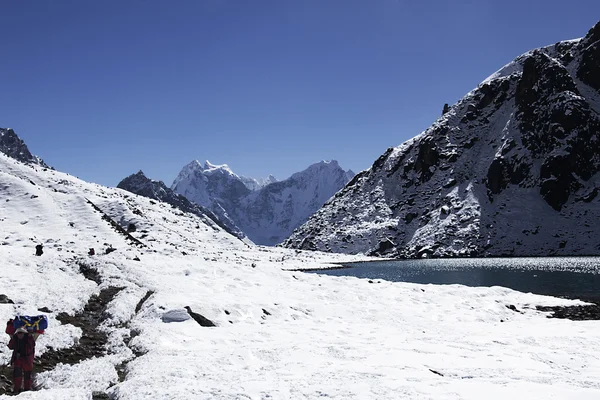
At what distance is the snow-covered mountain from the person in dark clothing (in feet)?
428

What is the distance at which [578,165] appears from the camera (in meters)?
139

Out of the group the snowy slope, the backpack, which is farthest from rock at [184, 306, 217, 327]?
the backpack

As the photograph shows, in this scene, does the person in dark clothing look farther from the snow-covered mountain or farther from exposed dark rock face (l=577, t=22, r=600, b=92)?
exposed dark rock face (l=577, t=22, r=600, b=92)

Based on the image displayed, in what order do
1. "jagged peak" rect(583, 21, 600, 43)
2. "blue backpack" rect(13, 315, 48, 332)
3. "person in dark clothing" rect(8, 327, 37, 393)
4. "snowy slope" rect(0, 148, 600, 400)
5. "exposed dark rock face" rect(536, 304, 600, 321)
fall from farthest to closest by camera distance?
"jagged peak" rect(583, 21, 600, 43) < "exposed dark rock face" rect(536, 304, 600, 321) < "blue backpack" rect(13, 315, 48, 332) < "person in dark clothing" rect(8, 327, 37, 393) < "snowy slope" rect(0, 148, 600, 400)

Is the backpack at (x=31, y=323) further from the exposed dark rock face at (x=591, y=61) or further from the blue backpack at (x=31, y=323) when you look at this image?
the exposed dark rock face at (x=591, y=61)

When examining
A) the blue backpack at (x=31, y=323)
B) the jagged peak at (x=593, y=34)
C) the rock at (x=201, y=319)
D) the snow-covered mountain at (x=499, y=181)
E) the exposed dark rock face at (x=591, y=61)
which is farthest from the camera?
the jagged peak at (x=593, y=34)

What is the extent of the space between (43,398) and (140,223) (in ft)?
336

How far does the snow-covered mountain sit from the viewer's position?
430 ft

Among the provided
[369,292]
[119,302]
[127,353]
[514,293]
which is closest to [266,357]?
[127,353]

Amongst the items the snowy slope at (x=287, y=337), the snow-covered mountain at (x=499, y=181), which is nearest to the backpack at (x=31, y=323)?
the snowy slope at (x=287, y=337)

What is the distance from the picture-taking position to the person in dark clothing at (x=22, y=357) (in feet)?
39.2

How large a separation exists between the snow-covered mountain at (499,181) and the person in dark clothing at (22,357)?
5140 inches

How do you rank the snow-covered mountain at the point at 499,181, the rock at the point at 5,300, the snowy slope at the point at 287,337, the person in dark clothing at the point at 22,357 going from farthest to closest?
the snow-covered mountain at the point at 499,181 → the rock at the point at 5,300 → the person in dark clothing at the point at 22,357 → the snowy slope at the point at 287,337

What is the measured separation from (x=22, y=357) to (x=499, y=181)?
161 metres
